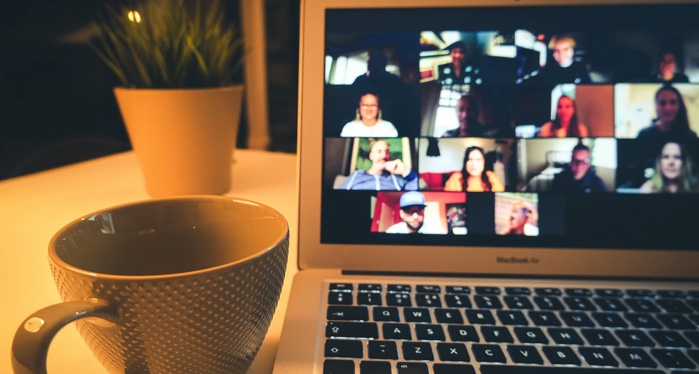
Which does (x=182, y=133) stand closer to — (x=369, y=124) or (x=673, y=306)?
(x=369, y=124)

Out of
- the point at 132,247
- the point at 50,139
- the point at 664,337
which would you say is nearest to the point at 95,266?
the point at 132,247

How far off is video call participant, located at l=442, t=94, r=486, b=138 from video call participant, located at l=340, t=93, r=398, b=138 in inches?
2.5

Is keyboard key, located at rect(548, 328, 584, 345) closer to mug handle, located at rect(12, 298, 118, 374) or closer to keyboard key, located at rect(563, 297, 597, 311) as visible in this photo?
keyboard key, located at rect(563, 297, 597, 311)

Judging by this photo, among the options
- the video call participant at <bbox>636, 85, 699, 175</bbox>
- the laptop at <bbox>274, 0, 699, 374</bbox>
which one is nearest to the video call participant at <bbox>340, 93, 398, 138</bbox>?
the laptop at <bbox>274, 0, 699, 374</bbox>

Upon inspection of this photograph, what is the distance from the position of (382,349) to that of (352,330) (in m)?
0.03

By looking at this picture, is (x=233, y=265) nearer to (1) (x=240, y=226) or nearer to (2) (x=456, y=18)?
(1) (x=240, y=226)

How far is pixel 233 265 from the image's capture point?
25 centimetres

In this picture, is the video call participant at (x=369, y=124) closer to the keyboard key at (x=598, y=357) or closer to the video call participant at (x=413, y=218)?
the video call participant at (x=413, y=218)

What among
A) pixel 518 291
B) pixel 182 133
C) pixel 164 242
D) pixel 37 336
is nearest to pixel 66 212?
pixel 182 133

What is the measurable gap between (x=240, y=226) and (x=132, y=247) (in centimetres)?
8

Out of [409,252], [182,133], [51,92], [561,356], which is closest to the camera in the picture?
[561,356]

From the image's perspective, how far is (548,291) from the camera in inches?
15.9

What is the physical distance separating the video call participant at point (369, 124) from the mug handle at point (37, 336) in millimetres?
292

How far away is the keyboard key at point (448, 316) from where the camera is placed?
355mm
